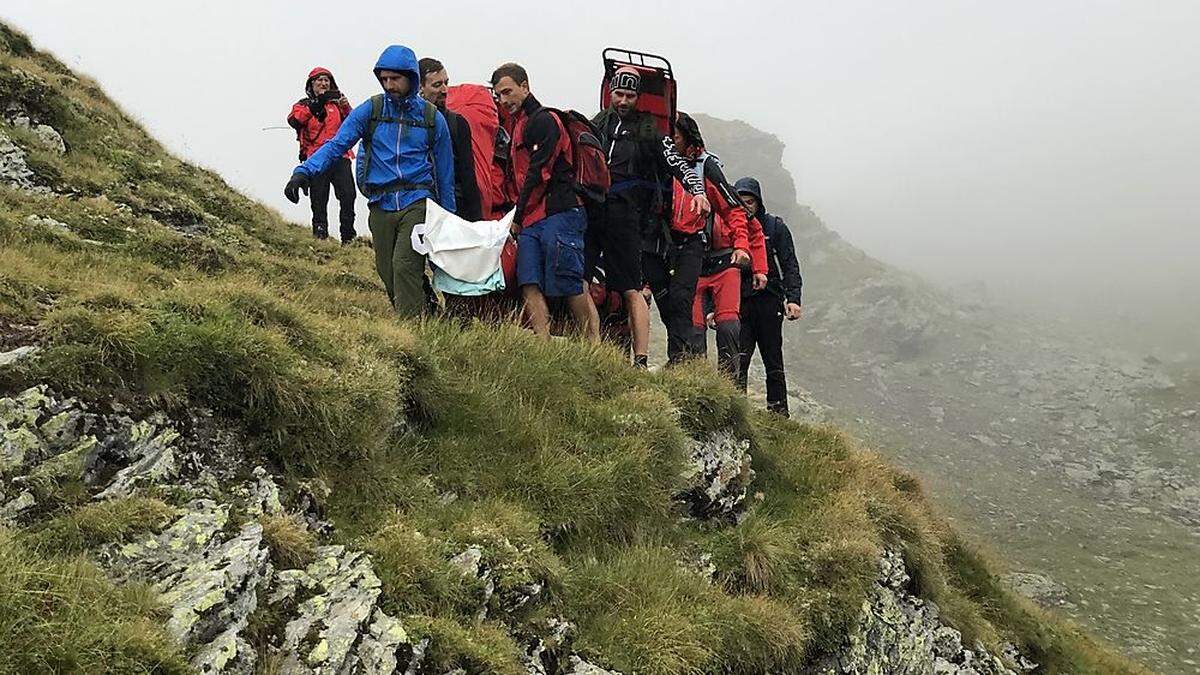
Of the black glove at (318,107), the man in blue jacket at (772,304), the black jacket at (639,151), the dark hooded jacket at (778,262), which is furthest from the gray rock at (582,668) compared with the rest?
the black glove at (318,107)

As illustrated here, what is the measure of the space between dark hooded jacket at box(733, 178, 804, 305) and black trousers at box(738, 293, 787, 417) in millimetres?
184

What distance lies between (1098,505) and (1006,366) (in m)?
45.5

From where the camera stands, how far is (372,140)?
7.58 metres

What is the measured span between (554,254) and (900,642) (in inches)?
214

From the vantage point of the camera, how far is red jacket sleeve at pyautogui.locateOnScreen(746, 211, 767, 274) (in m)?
9.98

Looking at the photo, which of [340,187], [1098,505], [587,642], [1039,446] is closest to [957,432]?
[1039,446]

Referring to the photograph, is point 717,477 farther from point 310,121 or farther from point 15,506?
point 310,121

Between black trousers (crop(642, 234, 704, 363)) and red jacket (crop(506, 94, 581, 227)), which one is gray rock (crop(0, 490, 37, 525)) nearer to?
red jacket (crop(506, 94, 581, 227))

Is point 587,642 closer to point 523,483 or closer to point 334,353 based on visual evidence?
point 523,483

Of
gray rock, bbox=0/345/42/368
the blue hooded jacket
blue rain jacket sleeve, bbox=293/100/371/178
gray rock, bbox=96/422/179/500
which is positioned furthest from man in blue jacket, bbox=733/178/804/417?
gray rock, bbox=0/345/42/368

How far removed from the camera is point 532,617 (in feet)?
15.2

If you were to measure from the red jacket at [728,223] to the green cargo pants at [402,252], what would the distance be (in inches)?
130

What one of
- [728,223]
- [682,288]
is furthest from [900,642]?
[728,223]

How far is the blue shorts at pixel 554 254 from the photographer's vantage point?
26.0ft
